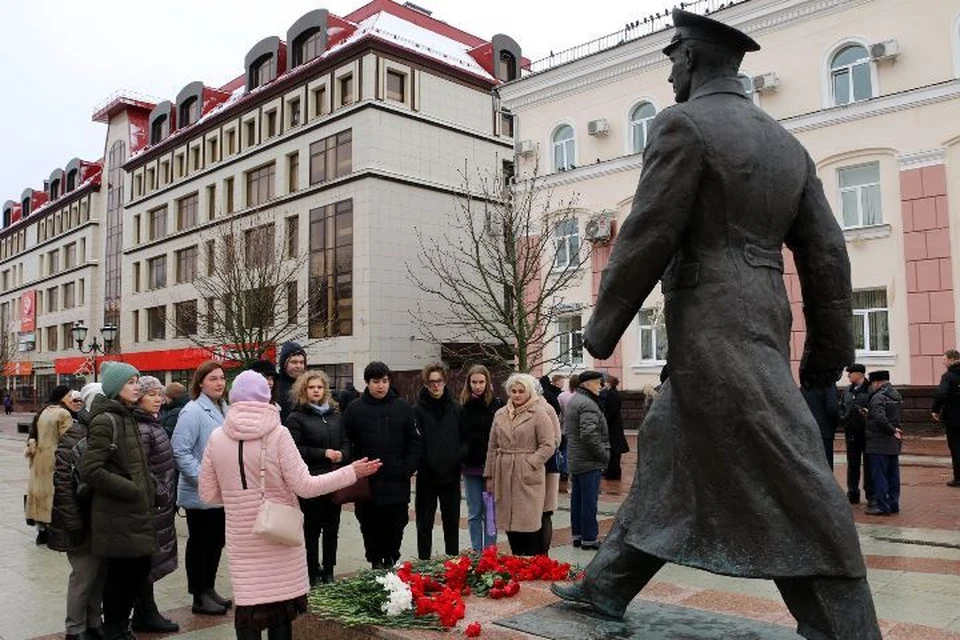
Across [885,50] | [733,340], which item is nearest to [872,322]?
[885,50]

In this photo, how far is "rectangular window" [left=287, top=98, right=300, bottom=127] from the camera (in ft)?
116

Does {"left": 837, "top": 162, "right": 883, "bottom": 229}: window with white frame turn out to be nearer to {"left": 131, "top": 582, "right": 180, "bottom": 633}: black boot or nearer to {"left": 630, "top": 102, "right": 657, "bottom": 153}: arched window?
{"left": 630, "top": 102, "right": 657, "bottom": 153}: arched window

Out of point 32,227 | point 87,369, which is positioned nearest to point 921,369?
point 87,369

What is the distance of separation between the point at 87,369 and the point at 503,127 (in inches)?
1118

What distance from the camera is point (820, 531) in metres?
2.93

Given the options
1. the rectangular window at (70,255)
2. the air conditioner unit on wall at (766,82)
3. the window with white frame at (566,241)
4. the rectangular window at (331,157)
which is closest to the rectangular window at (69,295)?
the rectangular window at (70,255)

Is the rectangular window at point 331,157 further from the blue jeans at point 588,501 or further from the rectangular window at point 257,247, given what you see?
the blue jeans at point 588,501

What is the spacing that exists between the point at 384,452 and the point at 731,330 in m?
4.13

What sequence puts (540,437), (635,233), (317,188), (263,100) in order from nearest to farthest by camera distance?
(635,233) → (540,437) → (317,188) → (263,100)

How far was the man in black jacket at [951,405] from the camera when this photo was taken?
1138cm

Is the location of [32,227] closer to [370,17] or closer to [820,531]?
[370,17]

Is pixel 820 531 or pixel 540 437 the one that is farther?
pixel 540 437

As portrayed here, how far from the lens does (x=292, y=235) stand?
34656 mm

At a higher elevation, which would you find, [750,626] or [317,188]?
[317,188]
